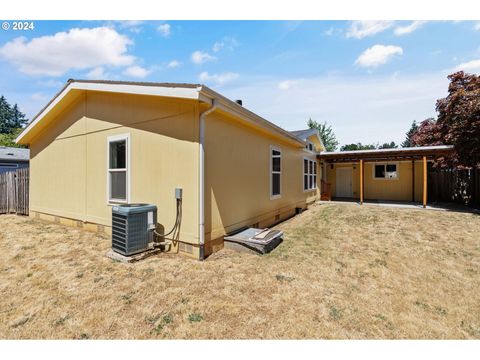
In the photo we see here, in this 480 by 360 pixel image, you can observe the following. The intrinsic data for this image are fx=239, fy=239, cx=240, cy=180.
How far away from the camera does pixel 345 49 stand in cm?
681

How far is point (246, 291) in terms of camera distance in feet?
11.3

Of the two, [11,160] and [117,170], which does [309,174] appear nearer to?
[117,170]

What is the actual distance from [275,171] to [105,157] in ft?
16.7

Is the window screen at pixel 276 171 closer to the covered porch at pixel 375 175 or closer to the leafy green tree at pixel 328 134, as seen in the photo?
the covered porch at pixel 375 175

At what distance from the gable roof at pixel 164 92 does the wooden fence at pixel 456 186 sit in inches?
416

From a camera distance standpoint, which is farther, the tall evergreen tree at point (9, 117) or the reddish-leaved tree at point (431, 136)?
the tall evergreen tree at point (9, 117)

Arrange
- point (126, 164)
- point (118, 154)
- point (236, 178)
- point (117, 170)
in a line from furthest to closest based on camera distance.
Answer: point (118, 154) → point (117, 170) → point (236, 178) → point (126, 164)

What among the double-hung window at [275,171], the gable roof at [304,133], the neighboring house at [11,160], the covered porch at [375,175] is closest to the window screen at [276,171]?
the double-hung window at [275,171]

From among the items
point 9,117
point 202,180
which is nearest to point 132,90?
point 202,180

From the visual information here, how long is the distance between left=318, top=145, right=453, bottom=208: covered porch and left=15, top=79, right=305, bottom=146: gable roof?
23.8 feet

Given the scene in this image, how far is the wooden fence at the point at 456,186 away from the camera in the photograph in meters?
11.3

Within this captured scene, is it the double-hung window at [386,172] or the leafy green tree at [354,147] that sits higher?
the leafy green tree at [354,147]

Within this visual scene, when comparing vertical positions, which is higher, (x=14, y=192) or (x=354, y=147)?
(x=354, y=147)

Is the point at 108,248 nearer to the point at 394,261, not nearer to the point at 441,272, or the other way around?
the point at 394,261
